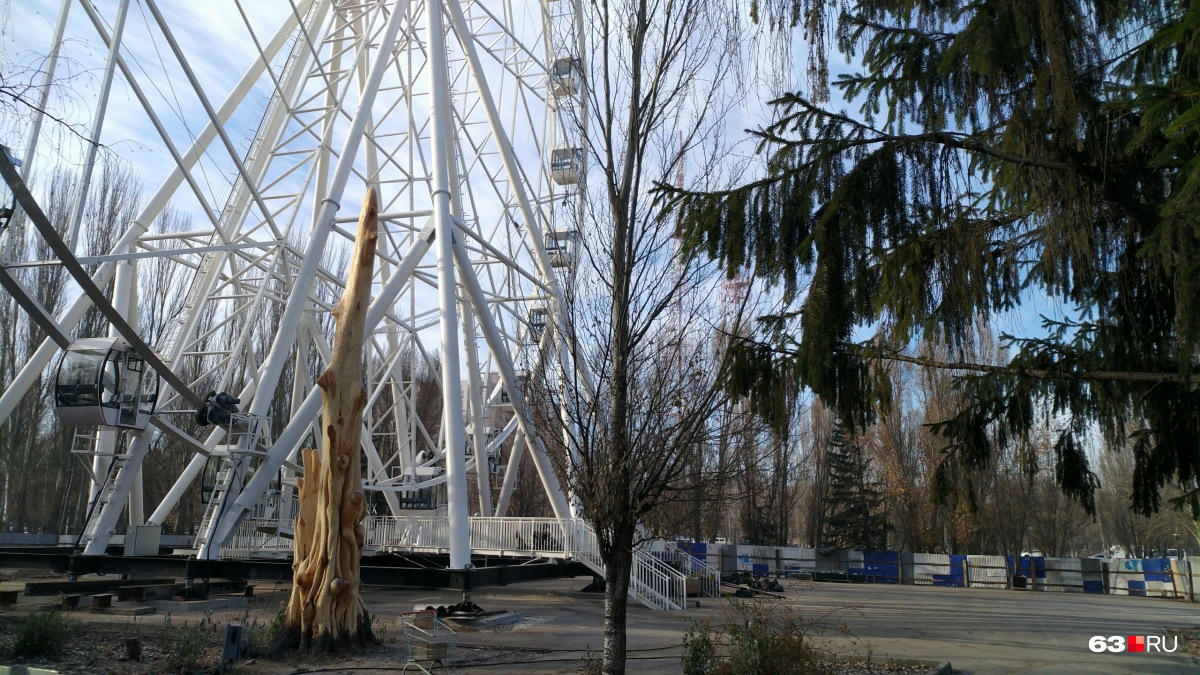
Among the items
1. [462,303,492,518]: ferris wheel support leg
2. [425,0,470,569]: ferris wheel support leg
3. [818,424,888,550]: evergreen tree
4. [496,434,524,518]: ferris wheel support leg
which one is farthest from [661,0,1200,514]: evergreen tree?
[818,424,888,550]: evergreen tree

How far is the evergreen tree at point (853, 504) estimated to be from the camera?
4075cm

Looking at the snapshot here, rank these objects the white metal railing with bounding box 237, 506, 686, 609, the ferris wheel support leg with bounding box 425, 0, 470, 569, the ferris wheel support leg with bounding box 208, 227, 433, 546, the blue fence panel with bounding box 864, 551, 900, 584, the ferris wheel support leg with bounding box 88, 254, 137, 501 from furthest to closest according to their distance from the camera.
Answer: the blue fence panel with bounding box 864, 551, 900, 584 → the ferris wheel support leg with bounding box 88, 254, 137, 501 → the white metal railing with bounding box 237, 506, 686, 609 → the ferris wheel support leg with bounding box 208, 227, 433, 546 → the ferris wheel support leg with bounding box 425, 0, 470, 569

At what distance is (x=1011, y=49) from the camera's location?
6.31 meters

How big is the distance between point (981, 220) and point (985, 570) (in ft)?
96.6

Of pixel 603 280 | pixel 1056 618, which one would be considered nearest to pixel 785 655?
pixel 603 280

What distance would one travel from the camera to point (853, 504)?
41188mm

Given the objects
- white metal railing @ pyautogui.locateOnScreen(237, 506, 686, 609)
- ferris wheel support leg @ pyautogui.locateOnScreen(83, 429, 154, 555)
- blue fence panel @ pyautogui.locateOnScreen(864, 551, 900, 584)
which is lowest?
blue fence panel @ pyautogui.locateOnScreen(864, 551, 900, 584)

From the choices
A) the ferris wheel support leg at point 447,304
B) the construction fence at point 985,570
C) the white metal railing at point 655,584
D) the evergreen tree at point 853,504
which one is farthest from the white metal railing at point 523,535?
the evergreen tree at point 853,504

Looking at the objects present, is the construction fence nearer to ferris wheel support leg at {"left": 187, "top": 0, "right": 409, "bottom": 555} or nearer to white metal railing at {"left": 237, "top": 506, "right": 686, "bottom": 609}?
white metal railing at {"left": 237, "top": 506, "right": 686, "bottom": 609}

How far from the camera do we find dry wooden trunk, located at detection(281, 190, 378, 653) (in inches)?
395

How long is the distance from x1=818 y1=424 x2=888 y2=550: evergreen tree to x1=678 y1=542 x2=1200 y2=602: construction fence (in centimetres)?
537

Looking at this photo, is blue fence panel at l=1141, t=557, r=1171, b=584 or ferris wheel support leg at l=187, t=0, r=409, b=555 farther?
blue fence panel at l=1141, t=557, r=1171, b=584

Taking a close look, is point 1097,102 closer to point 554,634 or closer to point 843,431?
point 843,431

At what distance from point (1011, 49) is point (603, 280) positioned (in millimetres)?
3644
